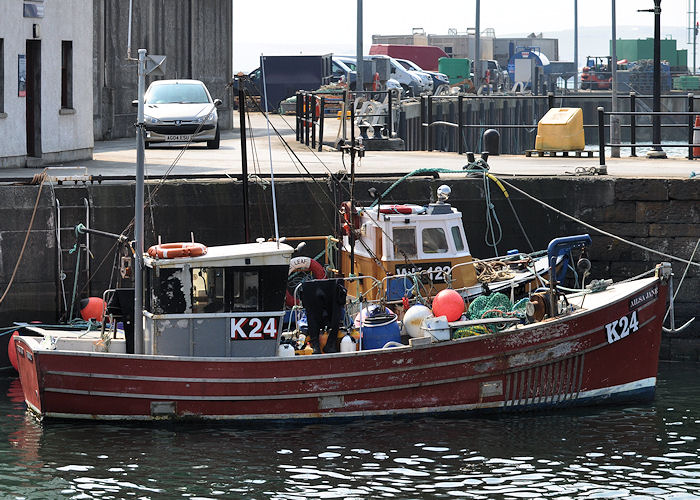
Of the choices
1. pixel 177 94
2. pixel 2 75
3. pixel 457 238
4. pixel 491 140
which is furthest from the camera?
pixel 177 94

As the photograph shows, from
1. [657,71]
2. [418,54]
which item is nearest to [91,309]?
[657,71]

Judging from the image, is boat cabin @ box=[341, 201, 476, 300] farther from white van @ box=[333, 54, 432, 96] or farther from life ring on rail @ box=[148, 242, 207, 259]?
white van @ box=[333, 54, 432, 96]

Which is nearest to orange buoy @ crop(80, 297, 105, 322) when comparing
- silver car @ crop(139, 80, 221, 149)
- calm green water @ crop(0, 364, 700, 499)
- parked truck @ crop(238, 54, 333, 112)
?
calm green water @ crop(0, 364, 700, 499)

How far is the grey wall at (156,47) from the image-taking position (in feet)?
97.9

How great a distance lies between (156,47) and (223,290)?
19159 millimetres

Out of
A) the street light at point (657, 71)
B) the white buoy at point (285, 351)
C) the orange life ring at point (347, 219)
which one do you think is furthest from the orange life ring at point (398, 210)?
the street light at point (657, 71)

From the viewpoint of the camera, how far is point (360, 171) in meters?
21.0

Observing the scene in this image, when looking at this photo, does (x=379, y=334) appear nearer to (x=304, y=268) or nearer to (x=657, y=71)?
(x=304, y=268)

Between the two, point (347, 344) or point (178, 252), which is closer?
point (178, 252)

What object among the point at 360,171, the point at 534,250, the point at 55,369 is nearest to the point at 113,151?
the point at 360,171

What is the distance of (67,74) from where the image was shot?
77.4 ft

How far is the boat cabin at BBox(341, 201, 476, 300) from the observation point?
16.0 meters

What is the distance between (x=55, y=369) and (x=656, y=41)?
49.6 ft

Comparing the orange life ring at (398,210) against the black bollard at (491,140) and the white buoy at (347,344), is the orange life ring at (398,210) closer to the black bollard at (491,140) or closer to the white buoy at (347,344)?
the white buoy at (347,344)
